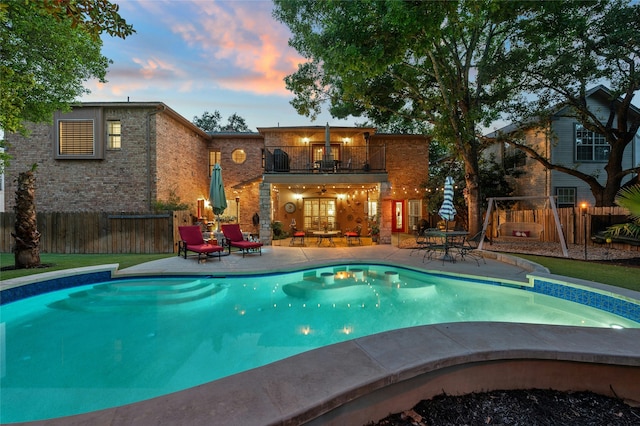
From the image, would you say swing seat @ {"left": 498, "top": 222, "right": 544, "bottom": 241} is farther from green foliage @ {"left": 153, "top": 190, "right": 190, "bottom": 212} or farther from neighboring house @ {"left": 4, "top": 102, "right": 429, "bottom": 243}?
green foliage @ {"left": 153, "top": 190, "right": 190, "bottom": 212}

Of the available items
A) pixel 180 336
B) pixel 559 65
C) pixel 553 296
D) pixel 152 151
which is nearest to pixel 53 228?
pixel 152 151

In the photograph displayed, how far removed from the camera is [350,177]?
42.5 ft

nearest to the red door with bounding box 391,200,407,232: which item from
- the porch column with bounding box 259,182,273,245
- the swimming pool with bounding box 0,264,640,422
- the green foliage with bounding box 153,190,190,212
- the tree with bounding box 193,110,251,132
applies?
the porch column with bounding box 259,182,273,245

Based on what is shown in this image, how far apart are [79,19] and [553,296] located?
8.55 metres

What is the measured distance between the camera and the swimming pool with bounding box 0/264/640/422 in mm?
3158

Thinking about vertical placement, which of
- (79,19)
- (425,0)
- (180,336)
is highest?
(425,0)

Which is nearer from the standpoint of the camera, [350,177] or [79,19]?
[79,19]

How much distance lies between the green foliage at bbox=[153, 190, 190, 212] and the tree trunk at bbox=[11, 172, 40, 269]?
4658 mm

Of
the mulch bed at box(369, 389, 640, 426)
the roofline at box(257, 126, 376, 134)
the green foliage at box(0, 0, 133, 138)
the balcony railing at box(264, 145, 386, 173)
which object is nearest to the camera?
the mulch bed at box(369, 389, 640, 426)

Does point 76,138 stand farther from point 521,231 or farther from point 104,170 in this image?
point 521,231

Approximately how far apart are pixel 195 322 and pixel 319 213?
12.6 metres

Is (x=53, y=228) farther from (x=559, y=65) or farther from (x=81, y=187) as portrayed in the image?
(x=559, y=65)

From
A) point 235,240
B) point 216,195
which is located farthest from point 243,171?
point 235,240

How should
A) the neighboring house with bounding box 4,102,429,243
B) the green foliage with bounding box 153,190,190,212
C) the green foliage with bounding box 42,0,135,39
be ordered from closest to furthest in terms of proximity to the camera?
the green foliage with bounding box 42,0,135,39, the green foliage with bounding box 153,190,190,212, the neighboring house with bounding box 4,102,429,243
